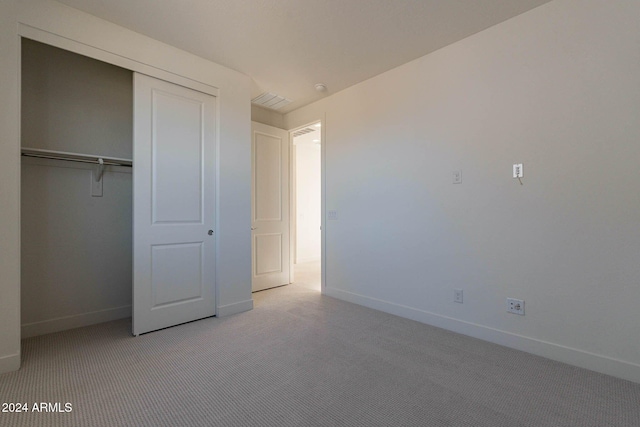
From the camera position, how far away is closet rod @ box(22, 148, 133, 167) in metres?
2.31

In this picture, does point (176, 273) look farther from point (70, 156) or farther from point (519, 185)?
point (519, 185)

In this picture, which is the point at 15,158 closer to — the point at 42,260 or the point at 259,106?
the point at 42,260

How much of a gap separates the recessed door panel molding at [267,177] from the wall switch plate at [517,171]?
9.55ft

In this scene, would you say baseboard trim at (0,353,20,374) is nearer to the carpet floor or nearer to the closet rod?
the carpet floor

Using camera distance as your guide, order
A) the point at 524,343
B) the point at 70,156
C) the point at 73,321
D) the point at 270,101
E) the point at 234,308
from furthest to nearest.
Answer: the point at 270,101, the point at 234,308, the point at 73,321, the point at 70,156, the point at 524,343

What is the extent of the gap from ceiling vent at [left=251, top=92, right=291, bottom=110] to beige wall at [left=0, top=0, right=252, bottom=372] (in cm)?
57

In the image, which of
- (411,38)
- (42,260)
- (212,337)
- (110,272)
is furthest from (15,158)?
(411,38)

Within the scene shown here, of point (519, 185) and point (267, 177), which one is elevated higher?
point (267, 177)

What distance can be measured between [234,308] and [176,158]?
164 cm

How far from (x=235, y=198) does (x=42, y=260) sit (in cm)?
174

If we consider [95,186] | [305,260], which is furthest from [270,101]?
[305,260]

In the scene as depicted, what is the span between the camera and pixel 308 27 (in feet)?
7.77

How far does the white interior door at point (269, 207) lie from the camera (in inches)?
155

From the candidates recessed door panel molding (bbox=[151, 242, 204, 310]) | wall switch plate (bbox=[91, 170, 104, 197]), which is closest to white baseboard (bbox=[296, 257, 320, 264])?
recessed door panel molding (bbox=[151, 242, 204, 310])
